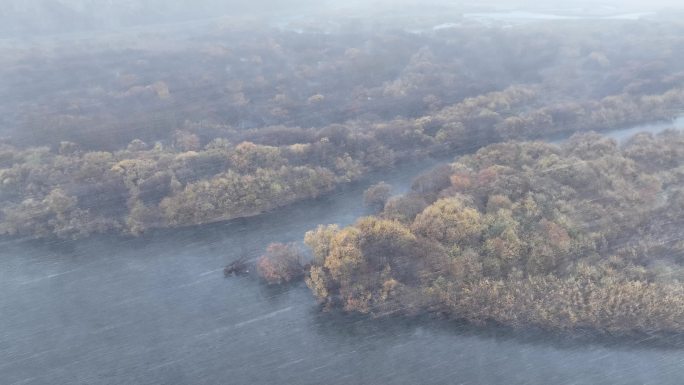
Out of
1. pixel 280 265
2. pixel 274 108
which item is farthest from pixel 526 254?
pixel 274 108

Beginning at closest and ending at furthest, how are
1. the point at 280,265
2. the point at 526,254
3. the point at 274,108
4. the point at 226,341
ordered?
the point at 226,341, the point at 526,254, the point at 280,265, the point at 274,108

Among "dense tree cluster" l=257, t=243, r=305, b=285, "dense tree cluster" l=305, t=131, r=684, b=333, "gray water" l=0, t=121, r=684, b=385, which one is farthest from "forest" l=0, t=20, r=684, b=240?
"dense tree cluster" l=305, t=131, r=684, b=333

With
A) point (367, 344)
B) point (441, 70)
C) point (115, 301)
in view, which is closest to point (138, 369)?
point (115, 301)

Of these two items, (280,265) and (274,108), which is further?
(274,108)

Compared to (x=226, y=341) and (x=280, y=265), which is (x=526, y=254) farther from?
(x=226, y=341)

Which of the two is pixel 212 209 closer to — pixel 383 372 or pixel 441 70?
pixel 383 372

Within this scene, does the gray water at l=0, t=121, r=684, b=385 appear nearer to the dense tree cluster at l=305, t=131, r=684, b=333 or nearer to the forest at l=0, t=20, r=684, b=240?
the dense tree cluster at l=305, t=131, r=684, b=333
